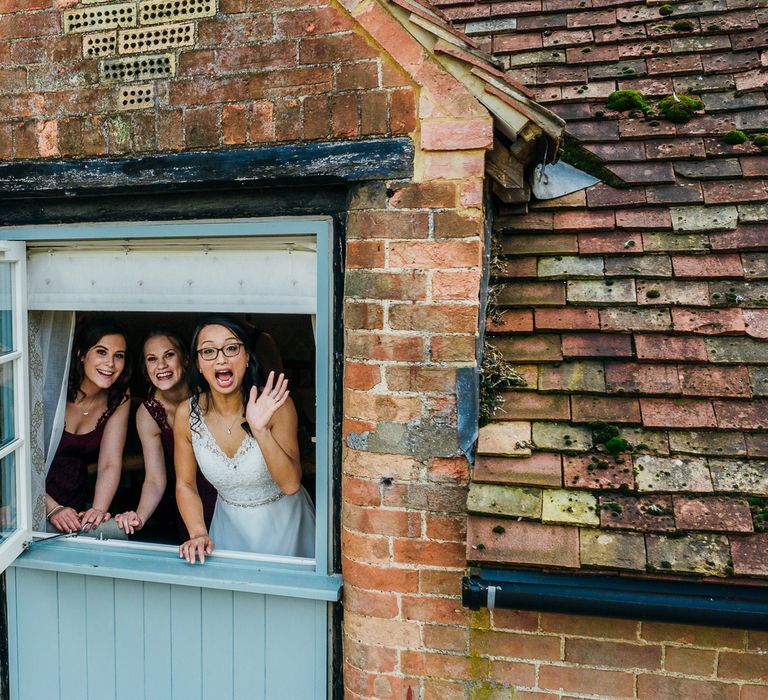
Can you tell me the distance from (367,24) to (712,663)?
2.61 m

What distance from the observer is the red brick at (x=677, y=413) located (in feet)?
7.74

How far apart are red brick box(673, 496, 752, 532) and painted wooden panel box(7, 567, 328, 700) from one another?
1.48 meters

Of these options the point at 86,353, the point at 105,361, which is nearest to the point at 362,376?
the point at 105,361

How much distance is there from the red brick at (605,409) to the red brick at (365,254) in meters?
0.91

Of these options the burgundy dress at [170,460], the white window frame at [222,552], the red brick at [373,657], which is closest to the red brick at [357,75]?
the white window frame at [222,552]

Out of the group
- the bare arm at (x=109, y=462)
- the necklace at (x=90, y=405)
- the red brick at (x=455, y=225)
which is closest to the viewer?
the red brick at (x=455, y=225)

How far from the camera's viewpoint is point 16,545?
118 inches

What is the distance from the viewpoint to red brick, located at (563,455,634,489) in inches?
90.6

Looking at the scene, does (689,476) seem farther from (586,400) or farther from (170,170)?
(170,170)

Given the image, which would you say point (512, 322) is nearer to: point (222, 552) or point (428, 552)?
point (428, 552)

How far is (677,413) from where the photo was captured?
2395 mm

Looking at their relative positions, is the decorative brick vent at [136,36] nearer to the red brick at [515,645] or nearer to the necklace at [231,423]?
the necklace at [231,423]

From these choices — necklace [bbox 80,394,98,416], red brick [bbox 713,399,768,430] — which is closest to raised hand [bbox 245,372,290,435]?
necklace [bbox 80,394,98,416]

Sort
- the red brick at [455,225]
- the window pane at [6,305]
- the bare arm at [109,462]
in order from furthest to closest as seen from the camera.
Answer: the bare arm at [109,462]
the window pane at [6,305]
the red brick at [455,225]
